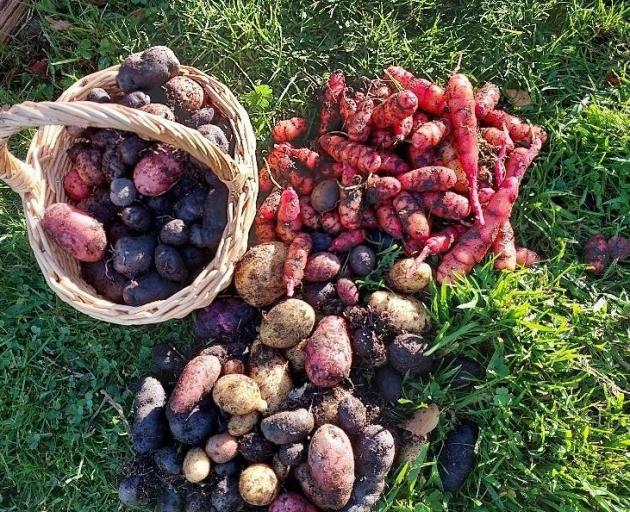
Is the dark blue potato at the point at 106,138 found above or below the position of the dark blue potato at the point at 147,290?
above

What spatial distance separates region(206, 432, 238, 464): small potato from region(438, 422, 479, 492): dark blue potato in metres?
1.19

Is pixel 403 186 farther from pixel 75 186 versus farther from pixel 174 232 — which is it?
pixel 75 186

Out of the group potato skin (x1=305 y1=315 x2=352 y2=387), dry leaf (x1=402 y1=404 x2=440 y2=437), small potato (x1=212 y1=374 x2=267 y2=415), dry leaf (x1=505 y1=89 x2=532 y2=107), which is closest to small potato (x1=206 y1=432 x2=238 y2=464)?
small potato (x1=212 y1=374 x2=267 y2=415)

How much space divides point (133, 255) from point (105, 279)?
31 cm

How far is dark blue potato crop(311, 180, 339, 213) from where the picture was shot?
3.58m

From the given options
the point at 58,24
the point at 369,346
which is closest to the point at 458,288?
the point at 369,346

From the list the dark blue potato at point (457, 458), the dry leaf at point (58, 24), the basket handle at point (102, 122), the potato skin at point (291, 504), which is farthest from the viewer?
the dry leaf at point (58, 24)

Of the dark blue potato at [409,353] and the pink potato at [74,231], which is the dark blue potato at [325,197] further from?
the pink potato at [74,231]

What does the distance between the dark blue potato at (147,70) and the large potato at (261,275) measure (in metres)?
1.14

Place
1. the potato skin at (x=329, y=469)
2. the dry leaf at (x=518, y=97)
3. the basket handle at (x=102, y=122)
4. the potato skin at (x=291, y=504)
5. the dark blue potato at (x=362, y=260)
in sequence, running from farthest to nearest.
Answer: the dry leaf at (x=518, y=97)
the dark blue potato at (x=362, y=260)
the potato skin at (x=291, y=504)
the potato skin at (x=329, y=469)
the basket handle at (x=102, y=122)

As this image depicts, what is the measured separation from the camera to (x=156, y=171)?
132 inches

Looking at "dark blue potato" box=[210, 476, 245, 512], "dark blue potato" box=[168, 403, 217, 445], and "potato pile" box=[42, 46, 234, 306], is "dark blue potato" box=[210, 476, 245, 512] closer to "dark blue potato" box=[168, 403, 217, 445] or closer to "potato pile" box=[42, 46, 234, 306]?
"dark blue potato" box=[168, 403, 217, 445]

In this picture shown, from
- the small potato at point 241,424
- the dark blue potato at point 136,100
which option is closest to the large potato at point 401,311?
the small potato at point 241,424

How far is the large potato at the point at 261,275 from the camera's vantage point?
3.49 m
